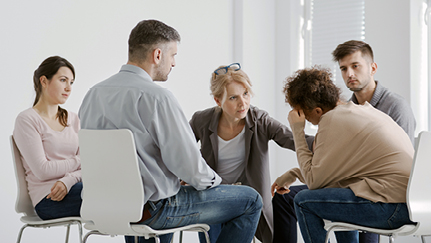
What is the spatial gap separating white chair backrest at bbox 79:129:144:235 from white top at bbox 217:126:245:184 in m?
0.83

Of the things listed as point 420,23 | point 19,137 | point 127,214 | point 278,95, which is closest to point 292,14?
point 278,95

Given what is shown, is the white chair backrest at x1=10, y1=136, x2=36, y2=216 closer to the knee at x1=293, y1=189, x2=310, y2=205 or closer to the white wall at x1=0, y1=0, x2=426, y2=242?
the white wall at x1=0, y1=0, x2=426, y2=242

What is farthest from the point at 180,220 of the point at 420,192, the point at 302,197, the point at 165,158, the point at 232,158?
the point at 420,192

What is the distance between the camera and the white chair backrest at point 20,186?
2.15m

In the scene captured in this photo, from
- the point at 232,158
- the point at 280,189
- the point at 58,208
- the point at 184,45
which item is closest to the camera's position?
the point at 58,208

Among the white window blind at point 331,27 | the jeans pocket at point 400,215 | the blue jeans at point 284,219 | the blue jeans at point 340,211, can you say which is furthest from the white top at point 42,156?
the white window blind at point 331,27

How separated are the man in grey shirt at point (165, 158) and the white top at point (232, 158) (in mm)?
533

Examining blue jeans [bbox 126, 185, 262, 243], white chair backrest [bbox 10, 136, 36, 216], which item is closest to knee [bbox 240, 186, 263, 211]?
blue jeans [bbox 126, 185, 262, 243]

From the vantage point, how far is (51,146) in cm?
231

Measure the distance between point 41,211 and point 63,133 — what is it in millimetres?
470

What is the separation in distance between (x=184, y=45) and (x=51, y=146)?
1.96m

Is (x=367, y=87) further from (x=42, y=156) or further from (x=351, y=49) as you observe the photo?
(x=42, y=156)

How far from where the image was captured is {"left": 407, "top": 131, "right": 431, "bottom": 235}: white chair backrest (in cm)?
153

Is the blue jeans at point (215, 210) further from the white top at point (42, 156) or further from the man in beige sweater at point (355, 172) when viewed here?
the white top at point (42, 156)
